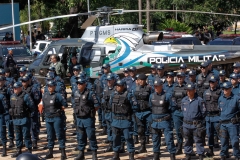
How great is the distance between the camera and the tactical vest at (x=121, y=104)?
11195 mm

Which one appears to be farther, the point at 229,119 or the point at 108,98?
the point at 108,98

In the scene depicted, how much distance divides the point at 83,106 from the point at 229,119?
9.99 ft

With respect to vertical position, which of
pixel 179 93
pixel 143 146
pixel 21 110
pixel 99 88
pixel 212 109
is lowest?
pixel 143 146

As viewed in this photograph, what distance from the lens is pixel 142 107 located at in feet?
40.0

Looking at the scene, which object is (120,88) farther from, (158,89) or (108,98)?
(108,98)

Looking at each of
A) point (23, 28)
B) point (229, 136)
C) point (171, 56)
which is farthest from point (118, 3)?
point (229, 136)

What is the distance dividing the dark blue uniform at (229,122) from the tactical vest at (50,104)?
3.59m

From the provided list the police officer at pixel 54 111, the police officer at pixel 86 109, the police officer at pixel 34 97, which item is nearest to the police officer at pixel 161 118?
the police officer at pixel 86 109

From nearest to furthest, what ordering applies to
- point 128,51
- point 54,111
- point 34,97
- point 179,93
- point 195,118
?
point 195,118 < point 54,111 < point 179,93 < point 34,97 < point 128,51

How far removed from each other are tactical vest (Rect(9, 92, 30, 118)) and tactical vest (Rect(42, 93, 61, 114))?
54cm

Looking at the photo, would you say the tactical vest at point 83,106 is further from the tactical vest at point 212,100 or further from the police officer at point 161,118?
the tactical vest at point 212,100

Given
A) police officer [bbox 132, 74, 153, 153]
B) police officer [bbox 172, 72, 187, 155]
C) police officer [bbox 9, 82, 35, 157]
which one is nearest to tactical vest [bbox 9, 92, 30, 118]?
police officer [bbox 9, 82, 35, 157]

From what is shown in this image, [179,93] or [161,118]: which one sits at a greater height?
[179,93]

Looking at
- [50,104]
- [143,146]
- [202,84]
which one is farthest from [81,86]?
[202,84]
